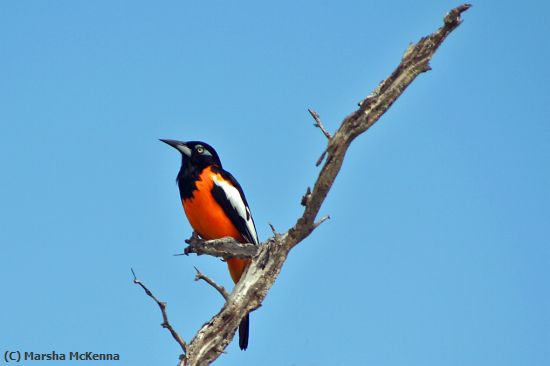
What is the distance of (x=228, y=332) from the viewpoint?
8414 millimetres

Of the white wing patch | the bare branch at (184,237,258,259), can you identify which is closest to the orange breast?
the white wing patch

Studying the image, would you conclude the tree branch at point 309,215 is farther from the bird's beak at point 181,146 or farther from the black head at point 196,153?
the bird's beak at point 181,146

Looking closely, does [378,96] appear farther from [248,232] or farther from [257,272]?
[248,232]

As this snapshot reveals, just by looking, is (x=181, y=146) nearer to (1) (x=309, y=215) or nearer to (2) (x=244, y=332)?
(2) (x=244, y=332)

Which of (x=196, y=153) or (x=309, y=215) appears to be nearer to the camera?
(x=309, y=215)

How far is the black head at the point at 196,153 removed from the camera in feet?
39.0

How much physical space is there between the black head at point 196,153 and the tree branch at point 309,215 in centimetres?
289

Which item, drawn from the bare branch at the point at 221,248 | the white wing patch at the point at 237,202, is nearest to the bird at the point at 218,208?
the white wing patch at the point at 237,202

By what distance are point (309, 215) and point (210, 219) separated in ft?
11.6

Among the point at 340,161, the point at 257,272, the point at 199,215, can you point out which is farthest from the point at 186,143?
the point at 340,161

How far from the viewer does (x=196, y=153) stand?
12.0m

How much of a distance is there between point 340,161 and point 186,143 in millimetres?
4868

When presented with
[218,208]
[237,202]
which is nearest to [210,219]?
[218,208]

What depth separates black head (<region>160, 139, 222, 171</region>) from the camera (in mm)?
11891
